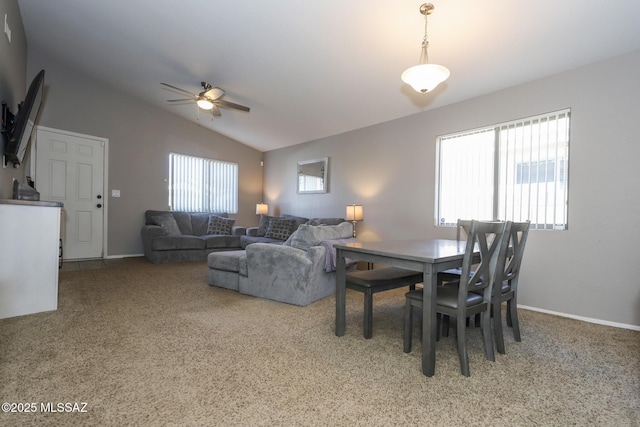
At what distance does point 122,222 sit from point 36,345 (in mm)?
4200

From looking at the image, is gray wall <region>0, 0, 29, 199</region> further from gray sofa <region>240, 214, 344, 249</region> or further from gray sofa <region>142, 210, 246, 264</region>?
gray sofa <region>240, 214, 344, 249</region>

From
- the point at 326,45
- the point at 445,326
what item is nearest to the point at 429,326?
the point at 445,326

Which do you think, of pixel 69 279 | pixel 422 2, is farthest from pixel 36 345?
pixel 422 2

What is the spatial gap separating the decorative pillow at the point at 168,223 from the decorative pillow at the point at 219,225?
2.04 ft

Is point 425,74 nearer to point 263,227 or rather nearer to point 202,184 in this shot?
point 263,227

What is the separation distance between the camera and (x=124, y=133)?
18.8ft

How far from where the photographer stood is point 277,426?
→ 1.32 metres

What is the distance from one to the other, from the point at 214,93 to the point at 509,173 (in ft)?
12.9

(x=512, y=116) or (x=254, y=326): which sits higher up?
(x=512, y=116)

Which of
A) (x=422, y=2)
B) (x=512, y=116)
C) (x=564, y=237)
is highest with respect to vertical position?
(x=422, y=2)

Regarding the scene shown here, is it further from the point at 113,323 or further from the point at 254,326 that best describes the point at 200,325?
the point at 113,323

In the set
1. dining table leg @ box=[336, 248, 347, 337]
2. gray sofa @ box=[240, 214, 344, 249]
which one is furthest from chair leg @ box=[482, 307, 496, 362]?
gray sofa @ box=[240, 214, 344, 249]

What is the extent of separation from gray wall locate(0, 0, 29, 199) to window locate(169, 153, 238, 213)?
242 cm

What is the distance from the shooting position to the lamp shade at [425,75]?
7.31ft
